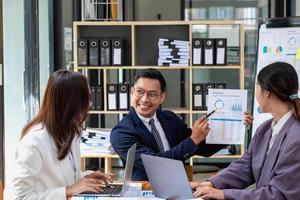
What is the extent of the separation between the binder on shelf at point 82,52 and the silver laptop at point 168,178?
2.81 m

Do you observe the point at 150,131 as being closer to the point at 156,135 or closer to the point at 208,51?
the point at 156,135

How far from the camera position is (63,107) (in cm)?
203

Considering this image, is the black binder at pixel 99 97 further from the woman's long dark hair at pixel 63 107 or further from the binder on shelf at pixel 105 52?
the woman's long dark hair at pixel 63 107

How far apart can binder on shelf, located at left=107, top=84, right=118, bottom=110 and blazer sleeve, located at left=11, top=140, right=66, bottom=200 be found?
2.78 metres

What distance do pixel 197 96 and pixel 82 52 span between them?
3.87 feet

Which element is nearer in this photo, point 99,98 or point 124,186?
point 124,186

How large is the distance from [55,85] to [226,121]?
112 cm

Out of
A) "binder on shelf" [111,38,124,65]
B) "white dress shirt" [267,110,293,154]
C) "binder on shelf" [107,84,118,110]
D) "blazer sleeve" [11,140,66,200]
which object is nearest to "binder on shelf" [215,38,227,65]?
"binder on shelf" [111,38,124,65]

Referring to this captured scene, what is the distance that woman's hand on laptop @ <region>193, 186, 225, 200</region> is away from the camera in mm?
2033

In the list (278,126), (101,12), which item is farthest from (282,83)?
(101,12)

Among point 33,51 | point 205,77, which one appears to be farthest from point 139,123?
point 205,77

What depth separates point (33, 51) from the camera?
4.93m

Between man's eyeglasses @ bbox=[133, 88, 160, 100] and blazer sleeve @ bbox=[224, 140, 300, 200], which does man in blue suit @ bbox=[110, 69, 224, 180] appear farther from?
blazer sleeve @ bbox=[224, 140, 300, 200]

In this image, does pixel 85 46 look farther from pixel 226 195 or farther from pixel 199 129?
pixel 226 195
